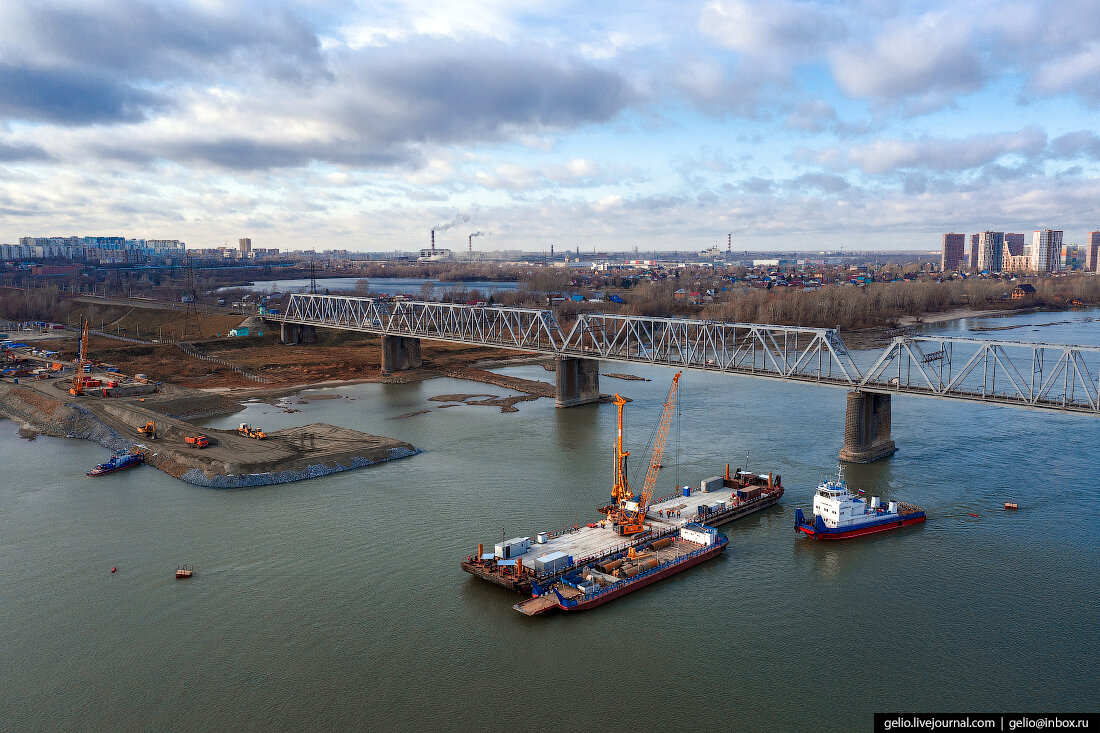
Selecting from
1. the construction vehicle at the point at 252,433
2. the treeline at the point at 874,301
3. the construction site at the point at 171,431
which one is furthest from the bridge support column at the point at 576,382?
the treeline at the point at 874,301

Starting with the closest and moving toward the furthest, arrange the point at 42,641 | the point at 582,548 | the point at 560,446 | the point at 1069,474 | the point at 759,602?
the point at 42,641
the point at 759,602
the point at 582,548
the point at 1069,474
the point at 560,446

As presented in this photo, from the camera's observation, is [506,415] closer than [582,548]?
No

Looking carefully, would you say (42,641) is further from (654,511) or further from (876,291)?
(876,291)

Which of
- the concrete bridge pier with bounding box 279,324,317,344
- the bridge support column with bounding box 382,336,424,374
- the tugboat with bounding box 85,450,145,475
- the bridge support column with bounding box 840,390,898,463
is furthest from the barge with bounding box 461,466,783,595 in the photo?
the concrete bridge pier with bounding box 279,324,317,344

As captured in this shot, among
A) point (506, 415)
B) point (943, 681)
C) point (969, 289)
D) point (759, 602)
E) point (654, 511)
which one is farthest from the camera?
point (969, 289)

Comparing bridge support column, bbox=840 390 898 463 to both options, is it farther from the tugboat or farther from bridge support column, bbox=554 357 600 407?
the tugboat

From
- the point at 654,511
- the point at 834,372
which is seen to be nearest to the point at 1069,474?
the point at 654,511
